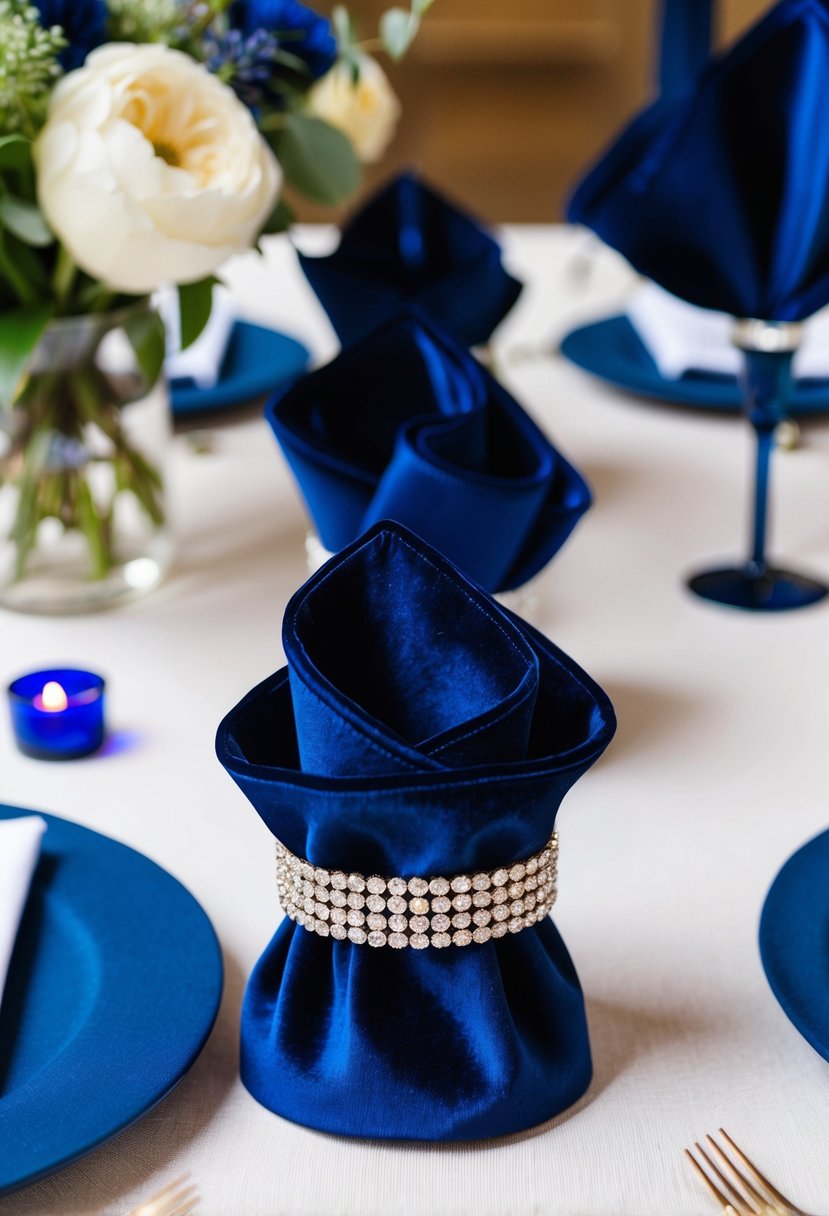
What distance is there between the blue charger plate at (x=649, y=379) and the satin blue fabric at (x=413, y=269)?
211mm

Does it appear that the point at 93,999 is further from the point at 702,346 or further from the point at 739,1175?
the point at 702,346

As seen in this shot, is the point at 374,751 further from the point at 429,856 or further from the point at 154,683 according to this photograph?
the point at 154,683

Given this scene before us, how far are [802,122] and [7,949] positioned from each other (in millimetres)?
722

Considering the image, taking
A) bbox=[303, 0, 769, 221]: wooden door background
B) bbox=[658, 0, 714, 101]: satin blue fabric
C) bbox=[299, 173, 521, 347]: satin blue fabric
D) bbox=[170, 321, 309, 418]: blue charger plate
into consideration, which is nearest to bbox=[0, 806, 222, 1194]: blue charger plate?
bbox=[299, 173, 521, 347]: satin blue fabric

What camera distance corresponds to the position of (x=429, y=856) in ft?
1.74

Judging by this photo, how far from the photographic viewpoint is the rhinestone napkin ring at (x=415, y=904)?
0.54 metres

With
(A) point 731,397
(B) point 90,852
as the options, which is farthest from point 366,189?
(B) point 90,852

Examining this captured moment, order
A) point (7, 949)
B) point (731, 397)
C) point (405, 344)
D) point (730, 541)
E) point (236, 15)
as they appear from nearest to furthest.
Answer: point (7, 949) < point (405, 344) < point (236, 15) < point (730, 541) < point (731, 397)

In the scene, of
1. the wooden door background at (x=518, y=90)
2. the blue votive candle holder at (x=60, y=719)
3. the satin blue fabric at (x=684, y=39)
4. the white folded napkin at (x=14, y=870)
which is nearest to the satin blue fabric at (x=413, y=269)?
the blue votive candle holder at (x=60, y=719)

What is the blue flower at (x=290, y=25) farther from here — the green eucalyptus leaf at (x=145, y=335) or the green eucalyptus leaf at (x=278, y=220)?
the green eucalyptus leaf at (x=145, y=335)

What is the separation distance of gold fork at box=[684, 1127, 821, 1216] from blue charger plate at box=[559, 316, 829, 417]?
0.90 m

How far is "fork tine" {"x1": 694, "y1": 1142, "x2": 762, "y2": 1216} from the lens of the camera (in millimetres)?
540

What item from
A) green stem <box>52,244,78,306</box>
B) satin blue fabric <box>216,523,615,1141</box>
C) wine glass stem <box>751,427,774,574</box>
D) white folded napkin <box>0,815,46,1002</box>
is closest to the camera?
satin blue fabric <box>216,523,615,1141</box>

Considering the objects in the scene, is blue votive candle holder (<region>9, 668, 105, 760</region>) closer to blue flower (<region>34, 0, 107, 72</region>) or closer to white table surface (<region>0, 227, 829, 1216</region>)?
white table surface (<region>0, 227, 829, 1216</region>)
